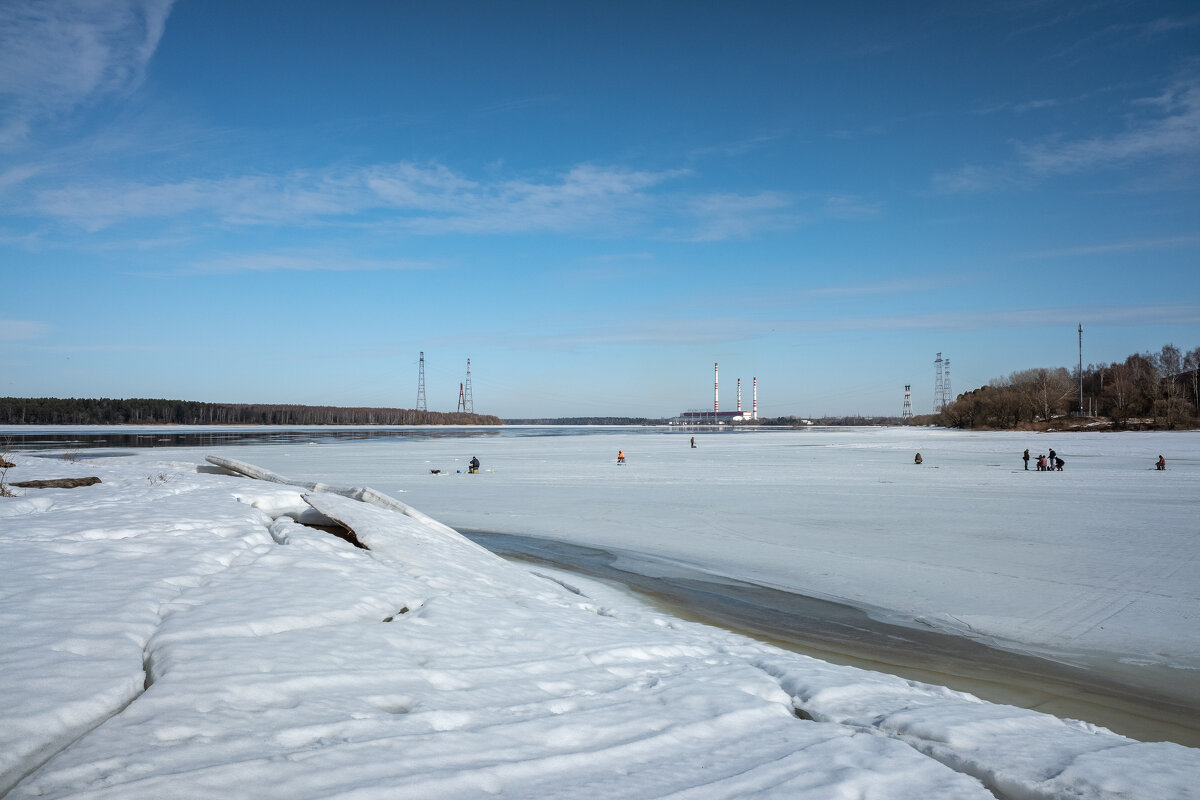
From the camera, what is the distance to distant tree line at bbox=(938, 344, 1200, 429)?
7750cm

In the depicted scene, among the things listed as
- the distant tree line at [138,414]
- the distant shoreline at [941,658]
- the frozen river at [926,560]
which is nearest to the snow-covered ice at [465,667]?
the frozen river at [926,560]

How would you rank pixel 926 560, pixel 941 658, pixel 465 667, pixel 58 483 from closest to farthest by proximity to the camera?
pixel 465 667, pixel 941 658, pixel 58 483, pixel 926 560

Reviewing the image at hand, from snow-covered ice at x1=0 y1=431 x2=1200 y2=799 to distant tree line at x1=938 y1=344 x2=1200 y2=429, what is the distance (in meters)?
83.4

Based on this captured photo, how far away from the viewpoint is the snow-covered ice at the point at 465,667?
11.2 feet

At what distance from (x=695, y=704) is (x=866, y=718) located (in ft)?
4.03

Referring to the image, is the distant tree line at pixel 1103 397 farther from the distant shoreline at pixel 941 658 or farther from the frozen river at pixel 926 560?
the distant shoreline at pixel 941 658

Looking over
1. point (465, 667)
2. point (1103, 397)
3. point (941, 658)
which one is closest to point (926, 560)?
point (941, 658)

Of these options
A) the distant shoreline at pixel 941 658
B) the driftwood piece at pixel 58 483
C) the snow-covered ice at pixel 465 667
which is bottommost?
the distant shoreline at pixel 941 658

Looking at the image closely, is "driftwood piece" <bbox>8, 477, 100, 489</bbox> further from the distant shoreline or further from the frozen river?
the distant shoreline

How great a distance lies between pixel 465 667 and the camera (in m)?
5.00

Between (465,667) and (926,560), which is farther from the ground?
(465,667)

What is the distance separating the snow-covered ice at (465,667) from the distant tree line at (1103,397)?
8343cm

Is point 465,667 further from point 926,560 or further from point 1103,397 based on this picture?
point 1103,397

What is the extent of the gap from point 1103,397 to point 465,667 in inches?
4540
